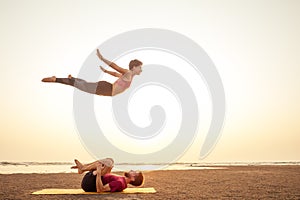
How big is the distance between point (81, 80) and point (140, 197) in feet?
14.3

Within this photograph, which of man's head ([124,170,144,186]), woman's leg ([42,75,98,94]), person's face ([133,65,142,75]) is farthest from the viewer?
man's head ([124,170,144,186])

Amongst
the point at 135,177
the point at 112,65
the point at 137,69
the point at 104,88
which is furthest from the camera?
the point at 135,177

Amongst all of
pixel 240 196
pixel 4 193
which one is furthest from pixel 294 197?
pixel 4 193

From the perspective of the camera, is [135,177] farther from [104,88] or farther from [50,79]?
[50,79]

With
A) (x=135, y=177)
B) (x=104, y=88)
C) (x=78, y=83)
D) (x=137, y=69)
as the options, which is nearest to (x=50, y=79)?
(x=78, y=83)

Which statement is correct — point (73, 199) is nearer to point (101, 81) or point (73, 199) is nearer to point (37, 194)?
point (37, 194)

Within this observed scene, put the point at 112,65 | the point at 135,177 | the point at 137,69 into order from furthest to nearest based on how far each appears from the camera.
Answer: the point at 135,177
the point at 137,69
the point at 112,65

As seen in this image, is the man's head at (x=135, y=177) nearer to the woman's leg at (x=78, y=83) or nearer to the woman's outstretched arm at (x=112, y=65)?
the woman's leg at (x=78, y=83)

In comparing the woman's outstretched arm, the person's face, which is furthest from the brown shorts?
the person's face

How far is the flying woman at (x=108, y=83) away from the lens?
11258 millimetres

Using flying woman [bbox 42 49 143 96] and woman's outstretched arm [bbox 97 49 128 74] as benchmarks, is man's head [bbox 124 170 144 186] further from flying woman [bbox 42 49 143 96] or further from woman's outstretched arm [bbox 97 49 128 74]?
woman's outstretched arm [bbox 97 49 128 74]

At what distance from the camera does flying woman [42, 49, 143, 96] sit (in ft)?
36.9

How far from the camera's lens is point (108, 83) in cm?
1201

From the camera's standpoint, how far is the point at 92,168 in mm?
13344
